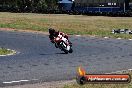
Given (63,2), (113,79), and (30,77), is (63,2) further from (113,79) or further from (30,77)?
(113,79)

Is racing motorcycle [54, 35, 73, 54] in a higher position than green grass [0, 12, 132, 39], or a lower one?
higher

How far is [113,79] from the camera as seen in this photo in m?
7.27

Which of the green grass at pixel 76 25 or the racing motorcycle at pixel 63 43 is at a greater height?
the racing motorcycle at pixel 63 43

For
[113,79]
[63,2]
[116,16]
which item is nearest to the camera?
[113,79]

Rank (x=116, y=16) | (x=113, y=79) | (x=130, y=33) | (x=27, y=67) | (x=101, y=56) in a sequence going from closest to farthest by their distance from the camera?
(x=113, y=79) → (x=27, y=67) → (x=101, y=56) → (x=130, y=33) → (x=116, y=16)

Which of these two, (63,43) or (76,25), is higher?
(63,43)

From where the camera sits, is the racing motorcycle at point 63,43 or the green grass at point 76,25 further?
the green grass at point 76,25

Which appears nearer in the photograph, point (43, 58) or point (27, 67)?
point (27, 67)

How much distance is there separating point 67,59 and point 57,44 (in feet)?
8.96

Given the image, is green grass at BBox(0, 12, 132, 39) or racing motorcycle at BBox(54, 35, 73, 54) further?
green grass at BBox(0, 12, 132, 39)

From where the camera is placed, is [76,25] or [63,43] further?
[76,25]

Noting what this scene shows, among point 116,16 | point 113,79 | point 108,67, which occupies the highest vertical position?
point 113,79

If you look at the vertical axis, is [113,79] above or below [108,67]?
above

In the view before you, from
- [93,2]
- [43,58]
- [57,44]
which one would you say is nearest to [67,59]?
[43,58]
